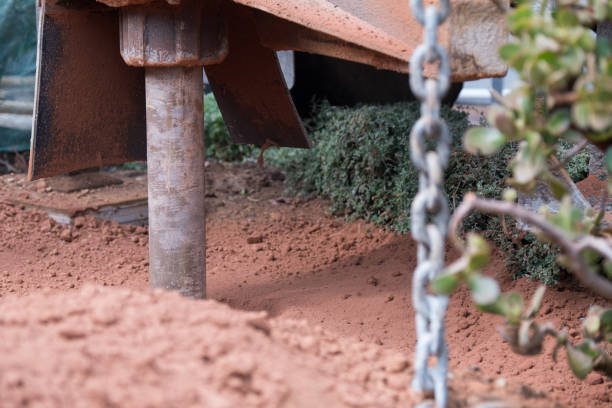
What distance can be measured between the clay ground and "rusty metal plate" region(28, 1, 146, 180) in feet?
2.16

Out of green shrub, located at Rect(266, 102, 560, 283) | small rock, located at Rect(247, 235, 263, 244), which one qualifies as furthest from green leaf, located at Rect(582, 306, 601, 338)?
small rock, located at Rect(247, 235, 263, 244)

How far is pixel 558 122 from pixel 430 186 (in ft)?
1.10

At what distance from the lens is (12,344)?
139 centimetres

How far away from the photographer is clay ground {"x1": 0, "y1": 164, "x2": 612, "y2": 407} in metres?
1.55

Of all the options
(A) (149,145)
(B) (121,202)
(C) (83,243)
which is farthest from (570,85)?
(B) (121,202)

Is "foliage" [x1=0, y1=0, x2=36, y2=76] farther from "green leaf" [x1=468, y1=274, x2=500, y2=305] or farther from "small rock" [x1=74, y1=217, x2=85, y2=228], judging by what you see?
"green leaf" [x1=468, y1=274, x2=500, y2=305]

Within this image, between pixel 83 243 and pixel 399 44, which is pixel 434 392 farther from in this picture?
pixel 83 243

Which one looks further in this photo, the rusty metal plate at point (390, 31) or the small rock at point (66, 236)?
the small rock at point (66, 236)

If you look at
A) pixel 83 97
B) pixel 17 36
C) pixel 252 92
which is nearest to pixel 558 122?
pixel 252 92

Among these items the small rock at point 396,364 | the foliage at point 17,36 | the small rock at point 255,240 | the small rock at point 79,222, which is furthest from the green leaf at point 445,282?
the foliage at point 17,36

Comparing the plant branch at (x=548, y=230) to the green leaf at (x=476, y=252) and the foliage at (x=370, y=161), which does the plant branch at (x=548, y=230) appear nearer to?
the green leaf at (x=476, y=252)

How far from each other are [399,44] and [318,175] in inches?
109

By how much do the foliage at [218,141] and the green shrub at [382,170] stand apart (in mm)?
1245

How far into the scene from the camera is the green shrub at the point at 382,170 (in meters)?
3.55
